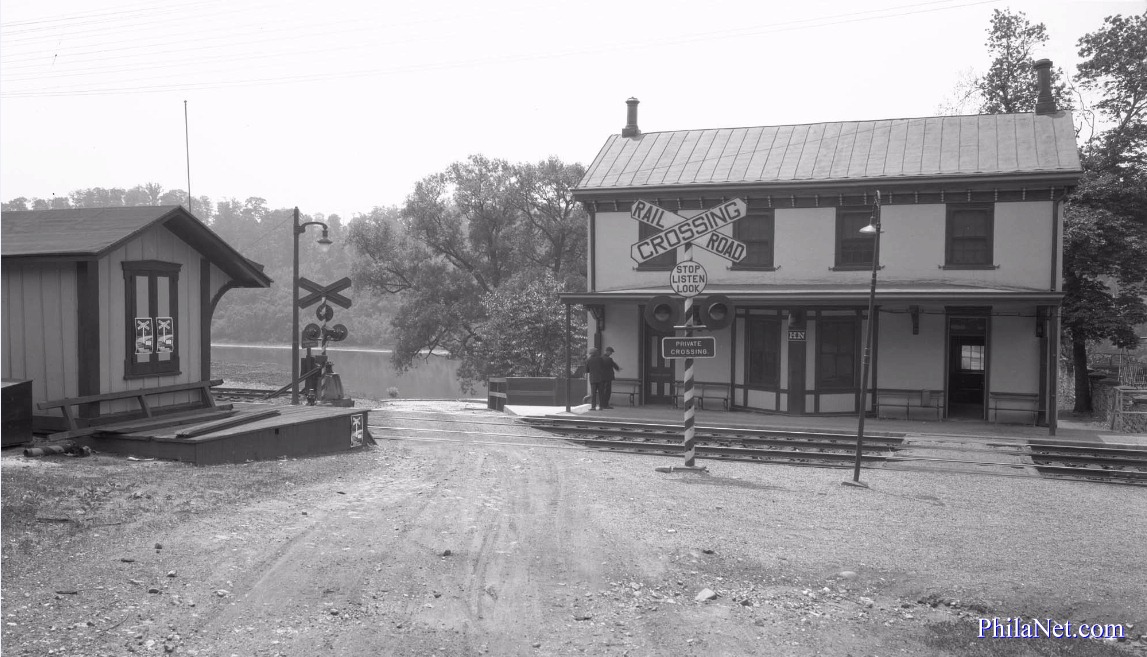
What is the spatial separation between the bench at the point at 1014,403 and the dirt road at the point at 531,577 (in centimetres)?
1067

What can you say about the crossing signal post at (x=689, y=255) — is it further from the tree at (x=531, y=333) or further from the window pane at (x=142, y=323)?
the tree at (x=531, y=333)

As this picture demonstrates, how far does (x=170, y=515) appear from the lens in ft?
25.8

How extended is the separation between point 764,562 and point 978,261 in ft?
52.4

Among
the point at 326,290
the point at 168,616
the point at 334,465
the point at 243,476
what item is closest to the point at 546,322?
the point at 326,290

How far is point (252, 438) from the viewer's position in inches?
476

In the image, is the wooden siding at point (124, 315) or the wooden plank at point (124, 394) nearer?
the wooden plank at point (124, 394)

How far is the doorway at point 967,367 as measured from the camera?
21203mm

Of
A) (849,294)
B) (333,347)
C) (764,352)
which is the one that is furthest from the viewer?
(333,347)

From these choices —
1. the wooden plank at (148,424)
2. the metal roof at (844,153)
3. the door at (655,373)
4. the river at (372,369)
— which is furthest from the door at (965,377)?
the river at (372,369)

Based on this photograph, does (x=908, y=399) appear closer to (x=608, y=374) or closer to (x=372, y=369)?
(x=608, y=374)

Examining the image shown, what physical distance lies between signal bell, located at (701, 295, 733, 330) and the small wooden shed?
7021mm

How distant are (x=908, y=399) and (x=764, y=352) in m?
3.50

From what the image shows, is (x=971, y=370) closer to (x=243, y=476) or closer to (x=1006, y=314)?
(x=1006, y=314)

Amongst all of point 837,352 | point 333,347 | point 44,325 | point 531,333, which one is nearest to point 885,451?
point 837,352
